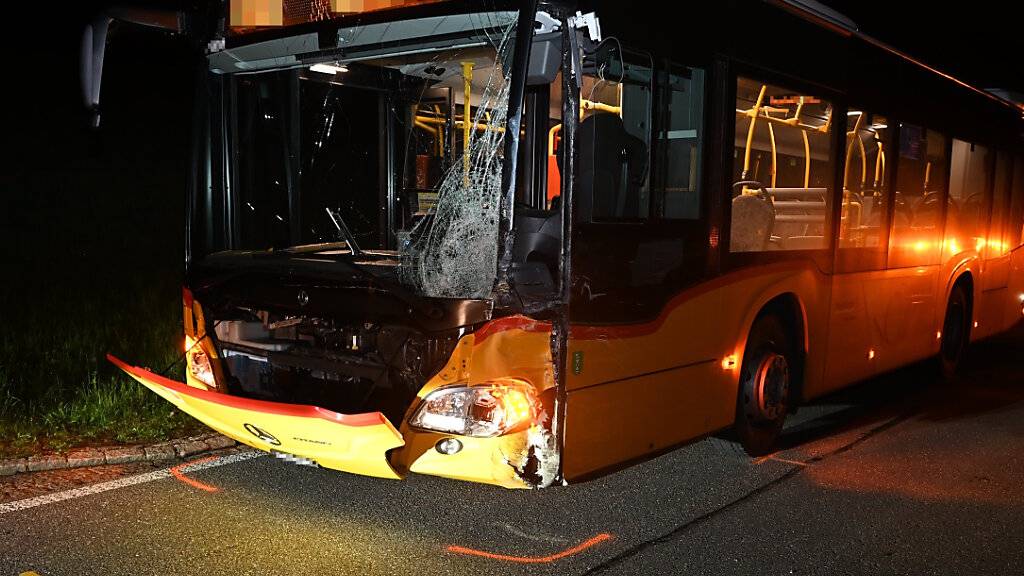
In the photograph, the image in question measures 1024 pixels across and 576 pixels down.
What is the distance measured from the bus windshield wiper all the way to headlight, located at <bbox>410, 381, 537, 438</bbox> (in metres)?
1.34

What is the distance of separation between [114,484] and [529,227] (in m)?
3.02

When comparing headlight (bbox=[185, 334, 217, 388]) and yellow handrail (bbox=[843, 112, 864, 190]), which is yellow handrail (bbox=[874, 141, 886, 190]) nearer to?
yellow handrail (bbox=[843, 112, 864, 190])

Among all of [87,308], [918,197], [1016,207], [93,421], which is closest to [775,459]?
[918,197]

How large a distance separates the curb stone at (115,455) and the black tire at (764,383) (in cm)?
338

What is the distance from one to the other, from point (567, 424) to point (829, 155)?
3.21 meters

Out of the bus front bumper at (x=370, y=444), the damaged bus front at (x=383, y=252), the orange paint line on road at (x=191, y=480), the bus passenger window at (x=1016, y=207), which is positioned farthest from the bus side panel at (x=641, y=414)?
the bus passenger window at (x=1016, y=207)

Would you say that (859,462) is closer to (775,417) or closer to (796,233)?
(775,417)

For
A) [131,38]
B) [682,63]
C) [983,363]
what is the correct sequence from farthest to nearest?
[983,363], [131,38], [682,63]

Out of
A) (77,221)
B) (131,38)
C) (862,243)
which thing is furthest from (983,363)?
(77,221)

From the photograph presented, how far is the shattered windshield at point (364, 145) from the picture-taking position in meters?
4.77

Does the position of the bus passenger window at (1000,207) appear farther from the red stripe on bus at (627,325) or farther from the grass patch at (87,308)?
the grass patch at (87,308)

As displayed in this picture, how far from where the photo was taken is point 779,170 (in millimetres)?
5852

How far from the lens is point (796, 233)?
5.98m

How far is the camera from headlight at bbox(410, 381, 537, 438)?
4.03 meters
